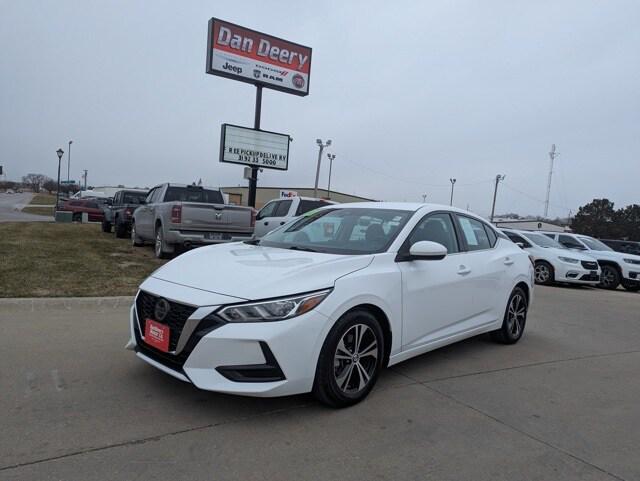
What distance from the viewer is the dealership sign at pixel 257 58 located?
55.5 ft

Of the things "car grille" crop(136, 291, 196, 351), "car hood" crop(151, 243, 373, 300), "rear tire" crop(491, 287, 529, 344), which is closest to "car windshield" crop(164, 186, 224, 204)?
"car hood" crop(151, 243, 373, 300)

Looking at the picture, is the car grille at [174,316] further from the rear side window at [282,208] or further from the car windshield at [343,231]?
the rear side window at [282,208]

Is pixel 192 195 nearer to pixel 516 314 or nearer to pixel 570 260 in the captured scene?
pixel 516 314

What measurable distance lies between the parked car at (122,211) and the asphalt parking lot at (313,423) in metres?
11.0

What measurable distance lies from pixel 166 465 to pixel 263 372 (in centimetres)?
77

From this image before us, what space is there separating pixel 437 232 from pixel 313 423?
7.56 feet

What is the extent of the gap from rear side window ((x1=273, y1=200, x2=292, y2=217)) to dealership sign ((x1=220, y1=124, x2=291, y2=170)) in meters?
4.46

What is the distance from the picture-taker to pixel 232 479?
2.67 meters

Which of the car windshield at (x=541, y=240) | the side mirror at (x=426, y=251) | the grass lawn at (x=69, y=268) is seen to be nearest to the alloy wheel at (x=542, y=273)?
the car windshield at (x=541, y=240)

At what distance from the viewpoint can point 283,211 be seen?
42.3ft

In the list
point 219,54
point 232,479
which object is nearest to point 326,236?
point 232,479

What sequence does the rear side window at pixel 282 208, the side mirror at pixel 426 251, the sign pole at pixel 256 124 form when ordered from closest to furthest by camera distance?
the side mirror at pixel 426 251 < the rear side window at pixel 282 208 < the sign pole at pixel 256 124

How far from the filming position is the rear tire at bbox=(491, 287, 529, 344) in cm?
581

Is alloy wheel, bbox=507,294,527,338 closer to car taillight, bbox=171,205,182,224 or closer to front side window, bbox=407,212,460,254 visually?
front side window, bbox=407,212,460,254
